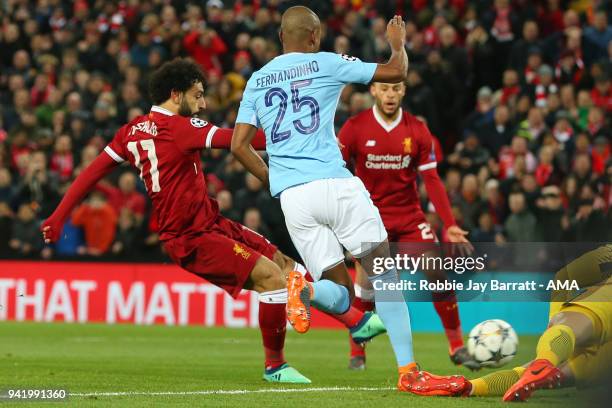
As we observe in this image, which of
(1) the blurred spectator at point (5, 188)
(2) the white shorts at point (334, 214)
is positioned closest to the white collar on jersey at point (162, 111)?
(2) the white shorts at point (334, 214)

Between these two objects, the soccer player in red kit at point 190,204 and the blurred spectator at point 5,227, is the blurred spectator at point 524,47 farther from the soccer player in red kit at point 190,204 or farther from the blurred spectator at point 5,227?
the soccer player in red kit at point 190,204

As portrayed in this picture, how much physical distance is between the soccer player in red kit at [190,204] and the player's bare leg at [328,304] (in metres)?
0.37

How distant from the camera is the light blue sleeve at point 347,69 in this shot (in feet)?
26.0

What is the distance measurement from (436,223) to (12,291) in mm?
6252

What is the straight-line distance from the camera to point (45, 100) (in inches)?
859

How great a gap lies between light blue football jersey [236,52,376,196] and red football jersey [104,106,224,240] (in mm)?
1159

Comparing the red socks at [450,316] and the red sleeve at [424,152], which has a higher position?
the red sleeve at [424,152]

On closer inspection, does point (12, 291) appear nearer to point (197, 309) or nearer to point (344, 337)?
point (197, 309)

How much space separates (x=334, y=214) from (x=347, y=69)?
3.07 ft

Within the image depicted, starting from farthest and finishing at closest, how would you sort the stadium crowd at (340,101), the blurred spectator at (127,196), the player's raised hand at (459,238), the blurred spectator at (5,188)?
the blurred spectator at (5,188)
the blurred spectator at (127,196)
the stadium crowd at (340,101)
the player's raised hand at (459,238)

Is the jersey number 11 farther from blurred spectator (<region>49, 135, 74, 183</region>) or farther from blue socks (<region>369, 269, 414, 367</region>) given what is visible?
blurred spectator (<region>49, 135, 74, 183</region>)

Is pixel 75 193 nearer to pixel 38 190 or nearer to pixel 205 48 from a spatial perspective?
pixel 38 190

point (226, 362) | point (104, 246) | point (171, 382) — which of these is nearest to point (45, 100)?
point (104, 246)

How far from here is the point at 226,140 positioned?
8906 millimetres
